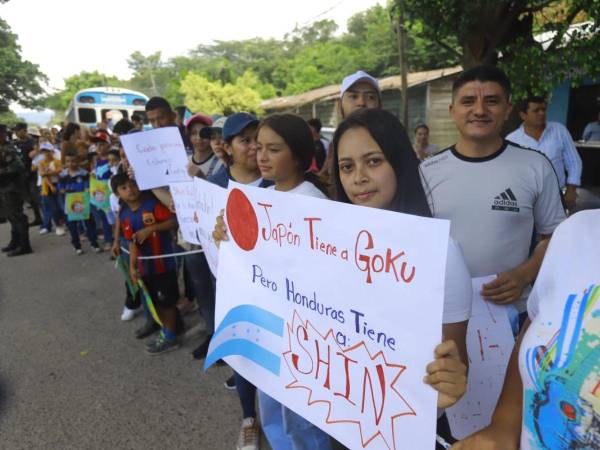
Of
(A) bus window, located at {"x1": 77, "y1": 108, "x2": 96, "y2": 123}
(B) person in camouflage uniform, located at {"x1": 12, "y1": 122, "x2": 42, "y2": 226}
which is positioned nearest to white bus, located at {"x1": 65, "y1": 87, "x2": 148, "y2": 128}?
(A) bus window, located at {"x1": 77, "y1": 108, "x2": 96, "y2": 123}

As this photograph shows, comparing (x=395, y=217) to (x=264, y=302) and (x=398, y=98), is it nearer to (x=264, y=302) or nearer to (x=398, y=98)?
(x=264, y=302)

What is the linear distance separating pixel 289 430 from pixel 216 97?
102 feet

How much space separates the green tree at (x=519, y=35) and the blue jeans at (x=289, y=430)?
4160 millimetres

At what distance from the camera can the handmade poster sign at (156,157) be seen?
3.35 meters

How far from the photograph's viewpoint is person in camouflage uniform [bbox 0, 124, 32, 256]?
21.9 feet

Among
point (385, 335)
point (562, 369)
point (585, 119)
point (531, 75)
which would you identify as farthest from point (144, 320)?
point (585, 119)

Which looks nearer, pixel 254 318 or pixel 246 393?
pixel 254 318

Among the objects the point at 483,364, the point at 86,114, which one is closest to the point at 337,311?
the point at 483,364

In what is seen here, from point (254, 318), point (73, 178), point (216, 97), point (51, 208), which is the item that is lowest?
point (51, 208)

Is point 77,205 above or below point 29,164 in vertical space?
below

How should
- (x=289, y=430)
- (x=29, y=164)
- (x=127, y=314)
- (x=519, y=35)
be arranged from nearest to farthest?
1. (x=289, y=430)
2. (x=127, y=314)
3. (x=519, y=35)
4. (x=29, y=164)

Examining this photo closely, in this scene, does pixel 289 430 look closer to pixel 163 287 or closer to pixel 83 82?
pixel 163 287

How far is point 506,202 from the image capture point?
1.73 metres

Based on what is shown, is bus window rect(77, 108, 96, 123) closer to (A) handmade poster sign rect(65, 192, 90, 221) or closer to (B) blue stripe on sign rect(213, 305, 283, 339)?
(A) handmade poster sign rect(65, 192, 90, 221)
